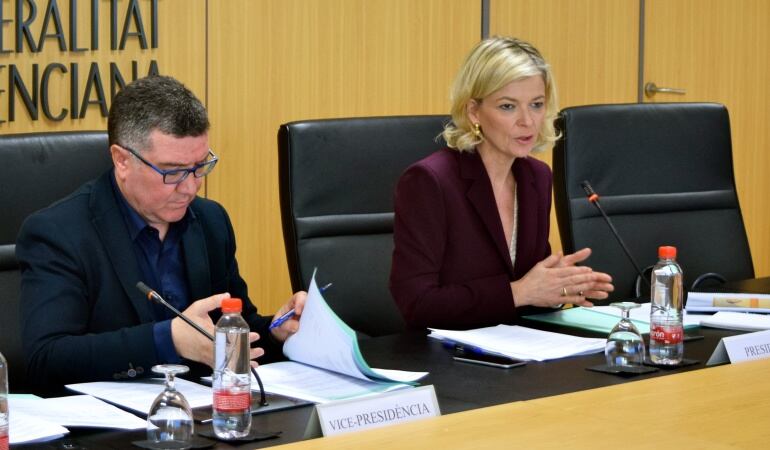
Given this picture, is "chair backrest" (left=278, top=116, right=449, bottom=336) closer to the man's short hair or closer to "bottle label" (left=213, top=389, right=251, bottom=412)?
the man's short hair

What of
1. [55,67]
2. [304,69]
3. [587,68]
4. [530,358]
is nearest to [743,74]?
[587,68]

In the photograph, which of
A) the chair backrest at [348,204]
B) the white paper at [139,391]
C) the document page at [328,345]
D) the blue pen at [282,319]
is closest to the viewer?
the white paper at [139,391]

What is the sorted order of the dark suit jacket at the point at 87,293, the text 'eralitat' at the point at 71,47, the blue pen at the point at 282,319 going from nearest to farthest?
the dark suit jacket at the point at 87,293
the blue pen at the point at 282,319
the text 'eralitat' at the point at 71,47

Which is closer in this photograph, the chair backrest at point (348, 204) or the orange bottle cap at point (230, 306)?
the orange bottle cap at point (230, 306)

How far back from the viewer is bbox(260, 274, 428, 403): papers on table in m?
1.91

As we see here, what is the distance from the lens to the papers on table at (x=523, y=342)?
2.21 meters

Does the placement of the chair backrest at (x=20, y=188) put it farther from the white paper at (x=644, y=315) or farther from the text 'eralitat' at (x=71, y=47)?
the text 'eralitat' at (x=71, y=47)

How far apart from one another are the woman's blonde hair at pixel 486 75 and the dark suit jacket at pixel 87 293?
0.76 meters

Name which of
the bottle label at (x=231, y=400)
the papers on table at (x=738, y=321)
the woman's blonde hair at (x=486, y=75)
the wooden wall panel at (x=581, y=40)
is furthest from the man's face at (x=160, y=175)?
the wooden wall panel at (x=581, y=40)

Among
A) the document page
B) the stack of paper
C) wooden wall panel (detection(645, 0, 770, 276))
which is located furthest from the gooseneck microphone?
wooden wall panel (detection(645, 0, 770, 276))

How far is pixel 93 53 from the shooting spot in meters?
3.74

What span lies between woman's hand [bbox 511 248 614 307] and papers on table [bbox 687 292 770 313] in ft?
0.81

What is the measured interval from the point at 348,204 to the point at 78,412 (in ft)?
3.88

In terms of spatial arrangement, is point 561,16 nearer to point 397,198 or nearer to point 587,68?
point 587,68
